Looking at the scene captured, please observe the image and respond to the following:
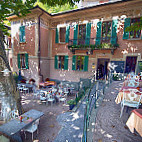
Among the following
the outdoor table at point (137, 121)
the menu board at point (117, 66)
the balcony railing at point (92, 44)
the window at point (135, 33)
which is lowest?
the outdoor table at point (137, 121)

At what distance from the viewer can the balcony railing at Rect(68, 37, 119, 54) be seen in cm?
831

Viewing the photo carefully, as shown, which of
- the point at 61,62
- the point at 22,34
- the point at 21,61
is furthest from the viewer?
the point at 21,61

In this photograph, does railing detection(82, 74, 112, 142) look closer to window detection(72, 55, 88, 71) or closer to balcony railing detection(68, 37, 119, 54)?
balcony railing detection(68, 37, 119, 54)

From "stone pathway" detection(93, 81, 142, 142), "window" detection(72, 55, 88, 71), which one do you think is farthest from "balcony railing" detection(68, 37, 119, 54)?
"stone pathway" detection(93, 81, 142, 142)

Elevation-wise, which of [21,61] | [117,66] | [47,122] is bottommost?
[47,122]

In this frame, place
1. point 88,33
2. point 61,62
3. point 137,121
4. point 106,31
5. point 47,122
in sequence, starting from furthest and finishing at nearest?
point 61,62 → point 88,33 → point 106,31 → point 47,122 → point 137,121

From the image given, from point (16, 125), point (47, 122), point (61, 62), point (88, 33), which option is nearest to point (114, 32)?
point (88, 33)

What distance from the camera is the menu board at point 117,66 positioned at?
849cm

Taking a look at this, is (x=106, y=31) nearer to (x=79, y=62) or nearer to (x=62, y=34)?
(x=79, y=62)

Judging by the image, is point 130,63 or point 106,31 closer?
point 130,63

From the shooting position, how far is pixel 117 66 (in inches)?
340

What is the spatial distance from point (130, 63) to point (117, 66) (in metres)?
1.10

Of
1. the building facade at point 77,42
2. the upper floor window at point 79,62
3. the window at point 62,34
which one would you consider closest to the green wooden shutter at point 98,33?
the building facade at point 77,42

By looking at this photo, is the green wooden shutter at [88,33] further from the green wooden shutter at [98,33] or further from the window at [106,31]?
the window at [106,31]
